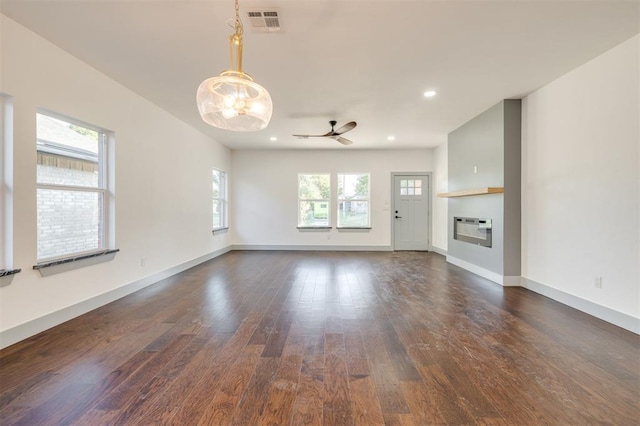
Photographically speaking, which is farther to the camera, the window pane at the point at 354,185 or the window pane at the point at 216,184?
the window pane at the point at 354,185

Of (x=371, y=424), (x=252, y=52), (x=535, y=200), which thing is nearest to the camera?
(x=371, y=424)

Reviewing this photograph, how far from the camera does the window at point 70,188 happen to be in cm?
265

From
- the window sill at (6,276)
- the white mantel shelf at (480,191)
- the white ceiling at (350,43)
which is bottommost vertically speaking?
the window sill at (6,276)

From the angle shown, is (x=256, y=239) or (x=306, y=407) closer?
(x=306, y=407)

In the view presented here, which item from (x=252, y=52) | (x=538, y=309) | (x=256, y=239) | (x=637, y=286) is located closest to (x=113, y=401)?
(x=252, y=52)

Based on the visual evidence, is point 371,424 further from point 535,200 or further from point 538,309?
point 535,200

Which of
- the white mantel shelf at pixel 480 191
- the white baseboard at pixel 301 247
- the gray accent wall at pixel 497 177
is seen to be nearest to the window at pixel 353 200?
the white baseboard at pixel 301 247

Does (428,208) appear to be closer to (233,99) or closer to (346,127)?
(346,127)

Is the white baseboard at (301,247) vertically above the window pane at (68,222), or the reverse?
the window pane at (68,222)

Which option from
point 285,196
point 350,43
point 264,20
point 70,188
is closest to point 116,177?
point 70,188

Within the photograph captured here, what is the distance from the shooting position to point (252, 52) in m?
2.73

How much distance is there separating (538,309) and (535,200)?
5.03 ft

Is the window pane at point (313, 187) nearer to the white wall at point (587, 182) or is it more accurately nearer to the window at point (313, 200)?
the window at point (313, 200)

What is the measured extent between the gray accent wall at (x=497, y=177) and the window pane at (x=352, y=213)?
9.23 feet
